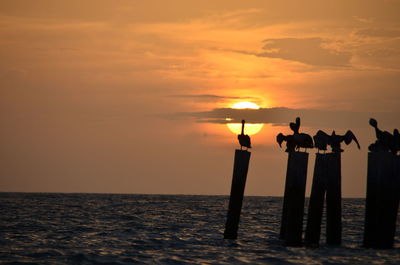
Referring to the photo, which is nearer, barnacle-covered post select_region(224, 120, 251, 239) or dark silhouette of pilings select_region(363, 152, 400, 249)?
dark silhouette of pilings select_region(363, 152, 400, 249)

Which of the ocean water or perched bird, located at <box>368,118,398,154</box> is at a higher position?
perched bird, located at <box>368,118,398,154</box>

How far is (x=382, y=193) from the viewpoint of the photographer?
22422mm

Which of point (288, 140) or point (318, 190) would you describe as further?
point (288, 140)

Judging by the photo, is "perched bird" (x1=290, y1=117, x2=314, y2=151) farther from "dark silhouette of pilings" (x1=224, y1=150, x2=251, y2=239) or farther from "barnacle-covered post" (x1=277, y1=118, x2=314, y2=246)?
"dark silhouette of pilings" (x1=224, y1=150, x2=251, y2=239)

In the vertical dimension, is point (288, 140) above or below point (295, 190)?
above

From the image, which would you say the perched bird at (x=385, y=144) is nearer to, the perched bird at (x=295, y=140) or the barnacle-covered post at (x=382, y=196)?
the barnacle-covered post at (x=382, y=196)

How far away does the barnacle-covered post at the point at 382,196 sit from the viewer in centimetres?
2228

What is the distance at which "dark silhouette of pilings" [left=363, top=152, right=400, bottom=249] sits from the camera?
2227 centimetres

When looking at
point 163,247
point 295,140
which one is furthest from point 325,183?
point 163,247

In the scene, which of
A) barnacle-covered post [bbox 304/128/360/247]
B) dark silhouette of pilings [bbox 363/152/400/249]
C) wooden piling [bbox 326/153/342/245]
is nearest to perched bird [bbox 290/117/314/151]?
barnacle-covered post [bbox 304/128/360/247]

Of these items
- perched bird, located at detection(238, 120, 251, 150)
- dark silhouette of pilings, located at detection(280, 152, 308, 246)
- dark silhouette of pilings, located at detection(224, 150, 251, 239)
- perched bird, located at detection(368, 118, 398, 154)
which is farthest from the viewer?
perched bird, located at detection(238, 120, 251, 150)

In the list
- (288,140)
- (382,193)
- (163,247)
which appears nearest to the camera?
(382,193)

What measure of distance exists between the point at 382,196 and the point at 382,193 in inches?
3.8

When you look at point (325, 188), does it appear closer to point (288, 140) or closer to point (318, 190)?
point (318, 190)
